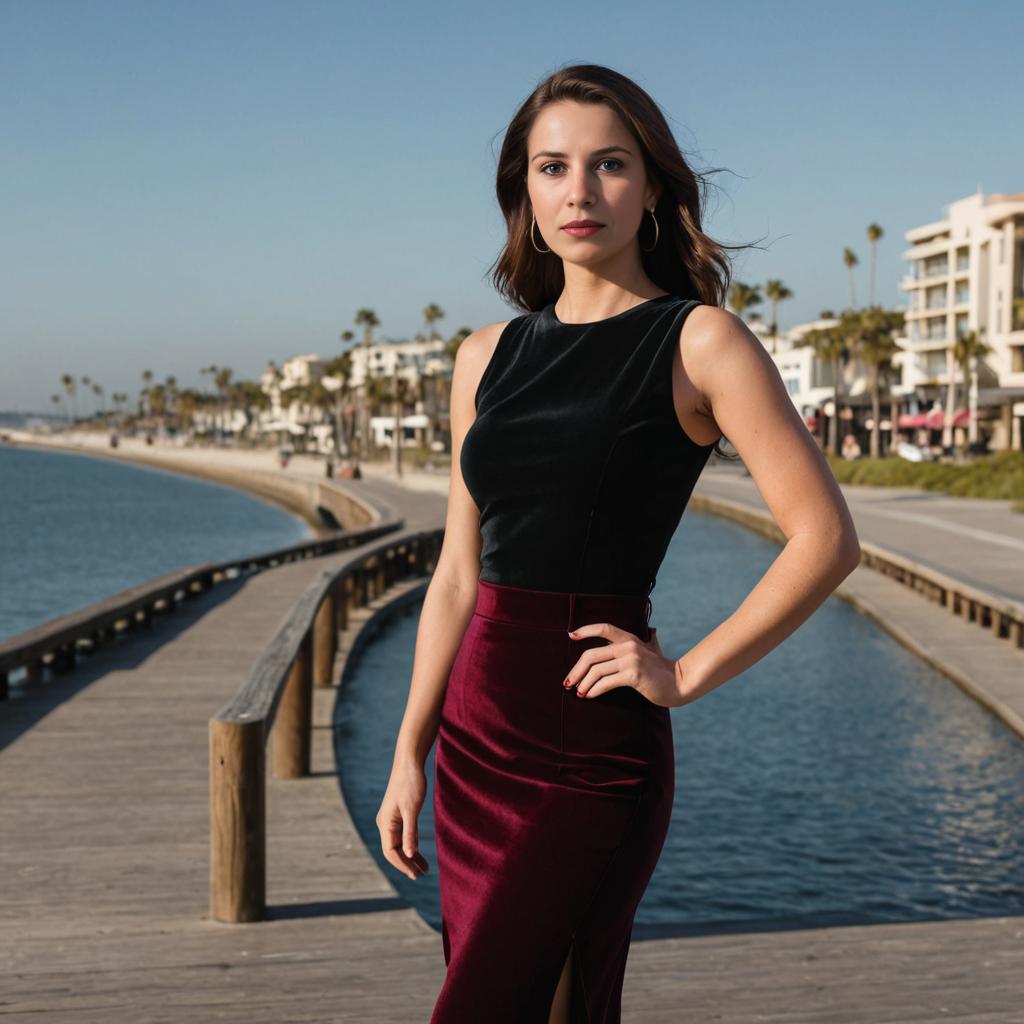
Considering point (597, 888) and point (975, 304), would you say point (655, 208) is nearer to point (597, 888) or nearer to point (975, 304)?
point (597, 888)

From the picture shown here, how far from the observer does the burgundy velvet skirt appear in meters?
2.00

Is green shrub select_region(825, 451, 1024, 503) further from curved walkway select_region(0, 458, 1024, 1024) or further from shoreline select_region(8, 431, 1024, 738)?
curved walkway select_region(0, 458, 1024, 1024)

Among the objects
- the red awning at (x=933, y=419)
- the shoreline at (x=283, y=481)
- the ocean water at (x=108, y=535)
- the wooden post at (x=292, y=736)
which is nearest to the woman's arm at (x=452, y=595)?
the wooden post at (x=292, y=736)

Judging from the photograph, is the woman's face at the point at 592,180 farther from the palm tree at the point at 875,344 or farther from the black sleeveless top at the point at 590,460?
the palm tree at the point at 875,344

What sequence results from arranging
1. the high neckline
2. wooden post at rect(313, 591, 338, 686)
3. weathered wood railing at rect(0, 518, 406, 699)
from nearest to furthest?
the high neckline, weathered wood railing at rect(0, 518, 406, 699), wooden post at rect(313, 591, 338, 686)

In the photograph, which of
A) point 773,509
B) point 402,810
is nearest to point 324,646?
point 402,810

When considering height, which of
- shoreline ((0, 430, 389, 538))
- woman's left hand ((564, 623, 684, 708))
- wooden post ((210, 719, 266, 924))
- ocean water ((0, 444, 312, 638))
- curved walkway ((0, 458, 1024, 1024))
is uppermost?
woman's left hand ((564, 623, 684, 708))

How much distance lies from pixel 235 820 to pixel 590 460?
3977mm

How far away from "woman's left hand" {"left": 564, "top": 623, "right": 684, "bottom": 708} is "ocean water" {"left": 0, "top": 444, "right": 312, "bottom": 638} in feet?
99.6

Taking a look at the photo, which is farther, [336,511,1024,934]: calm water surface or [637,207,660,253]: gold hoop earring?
[336,511,1024,934]: calm water surface

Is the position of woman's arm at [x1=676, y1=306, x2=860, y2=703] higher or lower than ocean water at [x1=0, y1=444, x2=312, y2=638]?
higher

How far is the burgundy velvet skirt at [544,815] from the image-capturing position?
6.57 feet

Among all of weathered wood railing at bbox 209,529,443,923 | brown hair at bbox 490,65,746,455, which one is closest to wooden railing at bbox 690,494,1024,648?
weathered wood railing at bbox 209,529,443,923

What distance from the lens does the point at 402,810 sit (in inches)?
89.7
